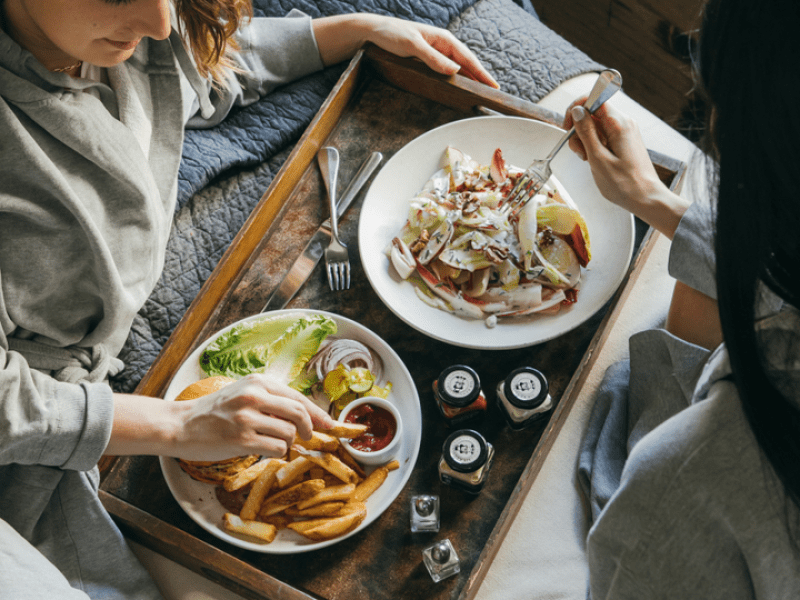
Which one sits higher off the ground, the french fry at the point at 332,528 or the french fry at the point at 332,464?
the french fry at the point at 332,464

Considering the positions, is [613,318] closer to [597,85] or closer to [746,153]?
[597,85]

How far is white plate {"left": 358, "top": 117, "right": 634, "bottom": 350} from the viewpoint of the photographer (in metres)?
1.15

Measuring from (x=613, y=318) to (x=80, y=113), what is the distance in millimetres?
989

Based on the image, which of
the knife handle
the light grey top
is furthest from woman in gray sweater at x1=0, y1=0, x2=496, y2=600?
the light grey top

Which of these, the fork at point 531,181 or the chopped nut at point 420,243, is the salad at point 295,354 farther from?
the fork at point 531,181

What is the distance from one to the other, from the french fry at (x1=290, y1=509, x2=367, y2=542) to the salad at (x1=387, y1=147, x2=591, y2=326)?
410 mm

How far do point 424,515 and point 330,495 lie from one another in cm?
15

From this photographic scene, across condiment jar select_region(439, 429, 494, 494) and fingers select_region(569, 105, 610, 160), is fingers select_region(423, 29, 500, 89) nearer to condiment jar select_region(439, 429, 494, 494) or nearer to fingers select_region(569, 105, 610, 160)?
fingers select_region(569, 105, 610, 160)

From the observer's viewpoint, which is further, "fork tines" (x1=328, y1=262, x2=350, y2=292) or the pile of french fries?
"fork tines" (x1=328, y1=262, x2=350, y2=292)

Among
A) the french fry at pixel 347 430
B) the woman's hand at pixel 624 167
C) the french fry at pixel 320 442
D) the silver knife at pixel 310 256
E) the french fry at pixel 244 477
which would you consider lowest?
the french fry at pixel 244 477

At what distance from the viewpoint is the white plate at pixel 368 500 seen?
1009 mm

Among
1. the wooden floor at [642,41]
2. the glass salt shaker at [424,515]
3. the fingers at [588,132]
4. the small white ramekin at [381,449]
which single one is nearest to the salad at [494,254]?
the fingers at [588,132]

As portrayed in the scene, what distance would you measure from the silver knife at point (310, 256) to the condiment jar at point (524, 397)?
43cm

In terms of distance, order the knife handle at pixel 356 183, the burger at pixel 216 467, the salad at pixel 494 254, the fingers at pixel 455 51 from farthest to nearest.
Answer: the fingers at pixel 455 51
the knife handle at pixel 356 183
the salad at pixel 494 254
the burger at pixel 216 467
